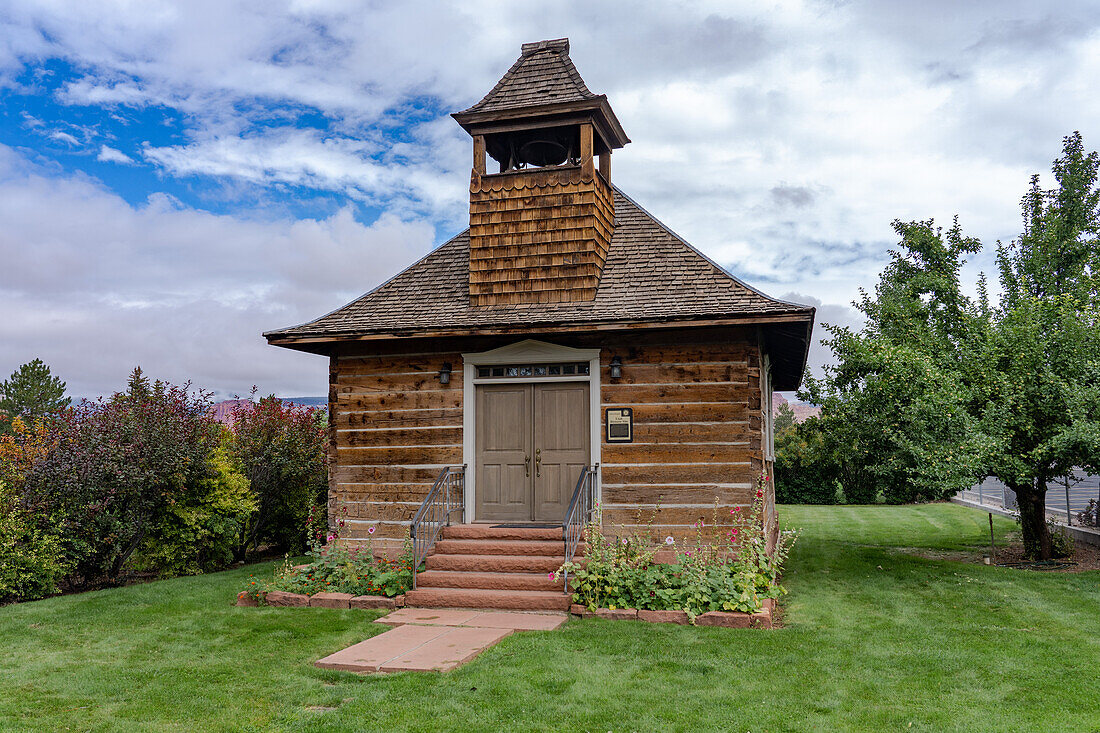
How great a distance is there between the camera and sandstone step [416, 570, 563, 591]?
8883 mm

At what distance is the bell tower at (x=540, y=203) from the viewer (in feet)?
36.3

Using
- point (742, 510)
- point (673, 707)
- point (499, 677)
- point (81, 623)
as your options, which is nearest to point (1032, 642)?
point (742, 510)

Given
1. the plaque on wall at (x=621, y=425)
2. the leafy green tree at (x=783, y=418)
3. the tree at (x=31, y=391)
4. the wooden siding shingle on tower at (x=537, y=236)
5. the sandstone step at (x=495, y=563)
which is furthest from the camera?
the leafy green tree at (x=783, y=418)

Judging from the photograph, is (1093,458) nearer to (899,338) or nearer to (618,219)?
(899,338)

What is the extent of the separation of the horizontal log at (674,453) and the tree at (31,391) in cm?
2578

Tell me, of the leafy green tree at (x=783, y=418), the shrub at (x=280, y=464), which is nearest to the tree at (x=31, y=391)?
the shrub at (x=280, y=464)

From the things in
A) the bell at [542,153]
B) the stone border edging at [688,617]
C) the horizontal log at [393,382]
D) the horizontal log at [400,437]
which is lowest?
the stone border edging at [688,617]

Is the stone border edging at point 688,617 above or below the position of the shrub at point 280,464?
below

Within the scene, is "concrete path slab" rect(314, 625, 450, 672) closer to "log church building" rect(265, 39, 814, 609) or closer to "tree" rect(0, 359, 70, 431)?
"log church building" rect(265, 39, 814, 609)

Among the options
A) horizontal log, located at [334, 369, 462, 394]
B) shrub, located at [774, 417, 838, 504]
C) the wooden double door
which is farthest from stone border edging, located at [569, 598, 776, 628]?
shrub, located at [774, 417, 838, 504]

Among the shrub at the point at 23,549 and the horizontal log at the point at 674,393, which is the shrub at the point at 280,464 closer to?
the shrub at the point at 23,549

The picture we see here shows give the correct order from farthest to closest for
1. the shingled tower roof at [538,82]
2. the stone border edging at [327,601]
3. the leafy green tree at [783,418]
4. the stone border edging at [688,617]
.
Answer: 1. the leafy green tree at [783,418]
2. the shingled tower roof at [538,82]
3. the stone border edging at [327,601]
4. the stone border edging at [688,617]

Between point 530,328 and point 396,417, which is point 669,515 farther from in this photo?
point 396,417

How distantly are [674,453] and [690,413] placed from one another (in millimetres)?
545
